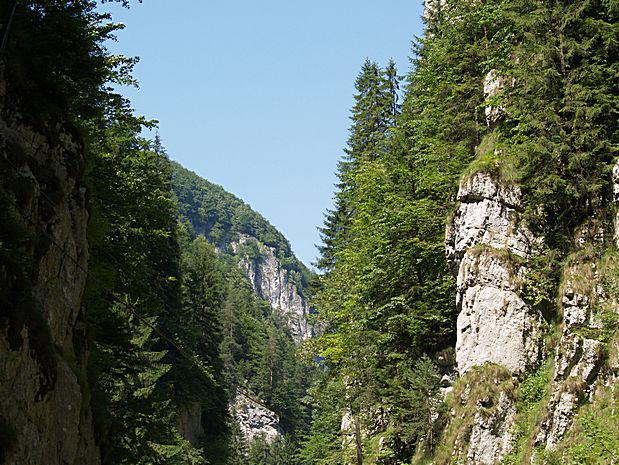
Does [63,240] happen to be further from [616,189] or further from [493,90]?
[493,90]

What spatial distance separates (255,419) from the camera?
88.8 meters

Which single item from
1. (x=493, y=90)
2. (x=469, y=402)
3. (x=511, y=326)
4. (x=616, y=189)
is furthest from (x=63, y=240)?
(x=493, y=90)

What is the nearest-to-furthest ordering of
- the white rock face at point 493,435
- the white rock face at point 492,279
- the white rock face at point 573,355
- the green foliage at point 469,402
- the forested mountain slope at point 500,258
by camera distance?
the white rock face at point 573,355 < the forested mountain slope at point 500,258 < the white rock face at point 493,435 < the green foliage at point 469,402 < the white rock face at point 492,279

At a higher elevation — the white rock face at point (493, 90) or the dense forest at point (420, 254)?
the white rock face at point (493, 90)

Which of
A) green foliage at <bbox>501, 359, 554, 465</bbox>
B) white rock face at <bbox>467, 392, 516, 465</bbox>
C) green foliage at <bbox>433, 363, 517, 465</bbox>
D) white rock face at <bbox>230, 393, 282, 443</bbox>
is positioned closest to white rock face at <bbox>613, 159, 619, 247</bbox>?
green foliage at <bbox>501, 359, 554, 465</bbox>

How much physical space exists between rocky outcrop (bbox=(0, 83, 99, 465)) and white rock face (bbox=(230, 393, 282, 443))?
250ft

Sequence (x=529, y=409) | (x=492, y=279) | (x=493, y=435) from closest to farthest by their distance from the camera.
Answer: (x=529, y=409)
(x=493, y=435)
(x=492, y=279)

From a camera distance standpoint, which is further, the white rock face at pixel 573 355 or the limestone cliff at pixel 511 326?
the limestone cliff at pixel 511 326

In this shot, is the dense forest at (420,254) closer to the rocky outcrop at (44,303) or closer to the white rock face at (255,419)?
the rocky outcrop at (44,303)

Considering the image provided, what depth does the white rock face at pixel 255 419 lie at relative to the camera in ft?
285

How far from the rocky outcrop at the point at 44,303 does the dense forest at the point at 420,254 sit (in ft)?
0.15

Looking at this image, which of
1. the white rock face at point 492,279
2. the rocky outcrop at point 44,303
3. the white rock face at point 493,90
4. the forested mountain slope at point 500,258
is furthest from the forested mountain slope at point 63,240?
the white rock face at point 493,90

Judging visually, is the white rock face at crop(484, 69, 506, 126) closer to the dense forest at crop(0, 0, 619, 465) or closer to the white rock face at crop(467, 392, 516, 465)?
the dense forest at crop(0, 0, 619, 465)

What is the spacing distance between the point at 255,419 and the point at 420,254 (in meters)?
71.0
